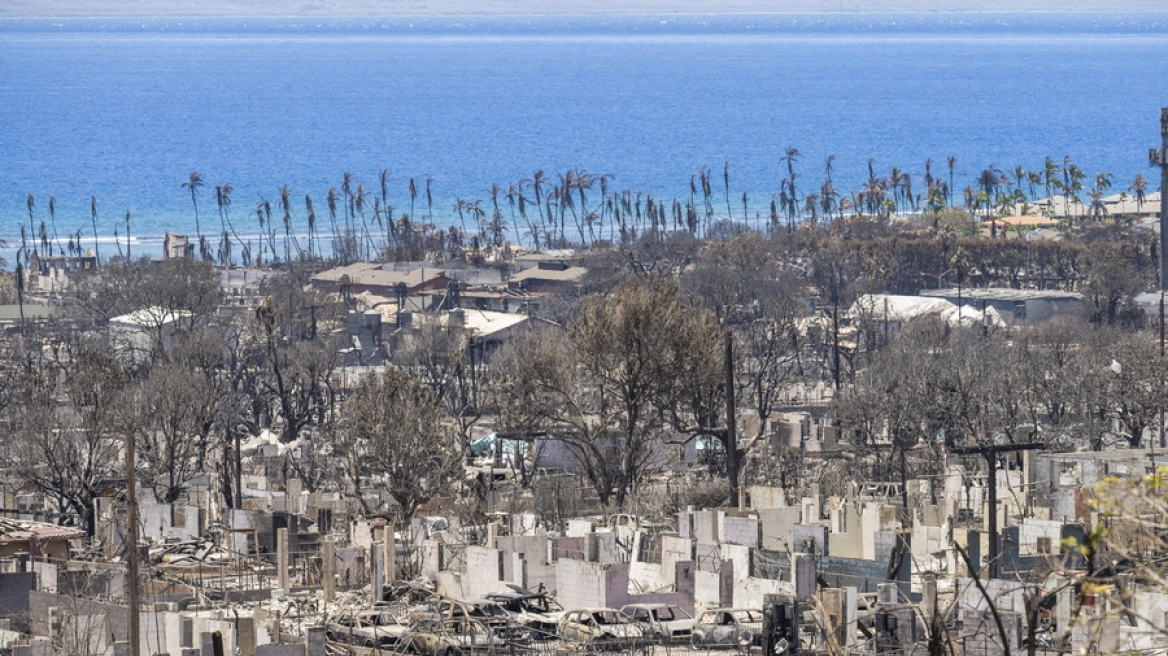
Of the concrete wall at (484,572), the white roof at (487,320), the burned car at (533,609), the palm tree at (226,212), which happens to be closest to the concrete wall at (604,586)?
the burned car at (533,609)

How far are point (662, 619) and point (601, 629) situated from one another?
136cm

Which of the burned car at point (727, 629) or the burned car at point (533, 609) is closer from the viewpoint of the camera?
the burned car at point (727, 629)

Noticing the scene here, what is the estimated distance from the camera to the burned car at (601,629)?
84.5 ft

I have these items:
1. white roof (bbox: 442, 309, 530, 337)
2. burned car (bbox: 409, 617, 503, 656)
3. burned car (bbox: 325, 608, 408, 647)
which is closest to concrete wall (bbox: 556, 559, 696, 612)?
burned car (bbox: 409, 617, 503, 656)

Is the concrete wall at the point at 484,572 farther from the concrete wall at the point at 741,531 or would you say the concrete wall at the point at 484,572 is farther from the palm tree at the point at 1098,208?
the palm tree at the point at 1098,208

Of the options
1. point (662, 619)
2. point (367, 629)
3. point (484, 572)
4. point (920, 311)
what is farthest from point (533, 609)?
point (920, 311)

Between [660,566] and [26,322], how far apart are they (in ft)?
185

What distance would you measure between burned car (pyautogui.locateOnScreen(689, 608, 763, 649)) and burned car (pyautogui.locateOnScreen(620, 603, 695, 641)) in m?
0.16

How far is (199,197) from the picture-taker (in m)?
193

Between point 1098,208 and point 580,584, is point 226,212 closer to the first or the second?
point 1098,208

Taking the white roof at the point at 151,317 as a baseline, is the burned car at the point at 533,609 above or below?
below

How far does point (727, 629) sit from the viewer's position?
26547 mm

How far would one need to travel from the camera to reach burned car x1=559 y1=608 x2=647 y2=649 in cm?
2577

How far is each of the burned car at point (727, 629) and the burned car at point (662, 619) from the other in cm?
16
